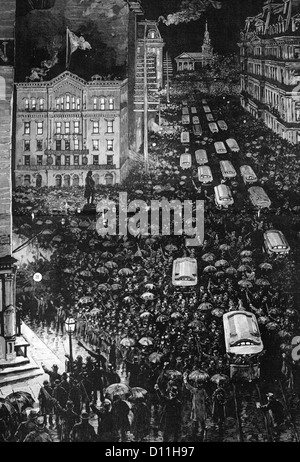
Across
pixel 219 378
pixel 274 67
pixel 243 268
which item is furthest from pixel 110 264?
pixel 274 67

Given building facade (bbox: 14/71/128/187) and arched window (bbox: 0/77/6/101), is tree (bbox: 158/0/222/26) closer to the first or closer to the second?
building facade (bbox: 14/71/128/187)

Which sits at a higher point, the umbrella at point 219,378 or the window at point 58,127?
the window at point 58,127

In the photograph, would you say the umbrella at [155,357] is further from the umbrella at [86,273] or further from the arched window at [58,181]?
the arched window at [58,181]

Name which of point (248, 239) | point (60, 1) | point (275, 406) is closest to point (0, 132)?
point (60, 1)

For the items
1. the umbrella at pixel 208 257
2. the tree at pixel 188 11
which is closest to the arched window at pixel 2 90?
the tree at pixel 188 11

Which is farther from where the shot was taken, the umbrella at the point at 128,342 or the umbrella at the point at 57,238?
the umbrella at the point at 57,238

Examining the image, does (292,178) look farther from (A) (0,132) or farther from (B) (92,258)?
(A) (0,132)

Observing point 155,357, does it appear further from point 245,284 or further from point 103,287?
point 245,284

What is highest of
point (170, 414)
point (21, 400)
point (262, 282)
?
point (262, 282)
